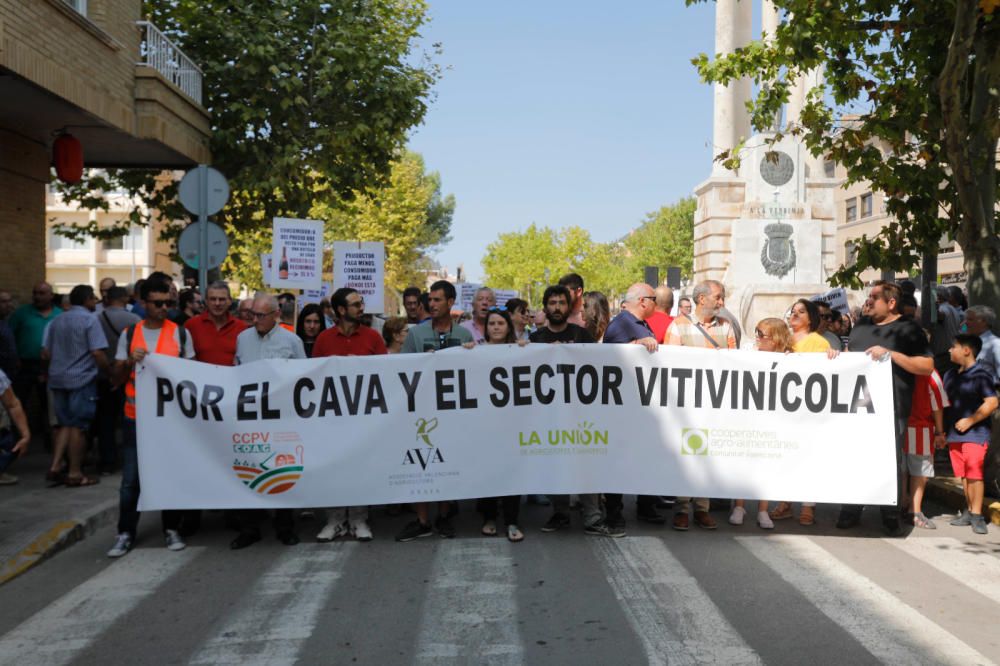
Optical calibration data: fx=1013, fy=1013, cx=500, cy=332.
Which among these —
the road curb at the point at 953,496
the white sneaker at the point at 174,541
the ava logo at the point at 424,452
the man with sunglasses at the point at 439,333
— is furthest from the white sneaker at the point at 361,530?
the road curb at the point at 953,496

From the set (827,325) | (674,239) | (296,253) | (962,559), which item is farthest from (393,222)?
(962,559)

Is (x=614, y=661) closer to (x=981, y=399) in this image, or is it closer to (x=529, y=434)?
(x=529, y=434)

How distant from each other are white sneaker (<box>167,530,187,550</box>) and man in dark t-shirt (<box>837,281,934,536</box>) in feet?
17.0

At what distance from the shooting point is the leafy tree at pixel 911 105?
964cm

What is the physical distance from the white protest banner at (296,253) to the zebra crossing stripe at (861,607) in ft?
28.3

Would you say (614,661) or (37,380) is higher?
(37,380)

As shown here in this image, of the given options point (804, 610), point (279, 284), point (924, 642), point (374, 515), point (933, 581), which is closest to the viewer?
point (924, 642)

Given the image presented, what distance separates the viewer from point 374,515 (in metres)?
8.84

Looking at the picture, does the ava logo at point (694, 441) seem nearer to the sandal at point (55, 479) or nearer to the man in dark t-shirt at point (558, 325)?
the man in dark t-shirt at point (558, 325)

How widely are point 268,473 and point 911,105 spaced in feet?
25.1

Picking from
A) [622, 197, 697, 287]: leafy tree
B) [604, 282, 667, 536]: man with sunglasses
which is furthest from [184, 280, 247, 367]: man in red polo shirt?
[622, 197, 697, 287]: leafy tree

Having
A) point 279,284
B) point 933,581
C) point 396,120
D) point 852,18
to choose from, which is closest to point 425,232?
point 396,120

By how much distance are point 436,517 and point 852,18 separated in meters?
6.69

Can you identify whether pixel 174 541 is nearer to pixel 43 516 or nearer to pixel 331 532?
pixel 331 532
